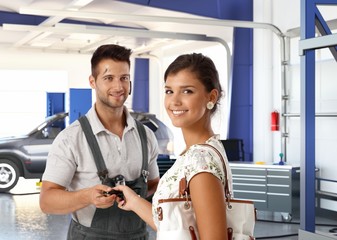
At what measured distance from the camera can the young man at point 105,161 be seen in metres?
2.26

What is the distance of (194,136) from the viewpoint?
1.73 m

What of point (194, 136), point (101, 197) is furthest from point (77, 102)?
point (194, 136)

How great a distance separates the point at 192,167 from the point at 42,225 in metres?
5.95

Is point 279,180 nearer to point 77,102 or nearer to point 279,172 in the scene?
point 279,172

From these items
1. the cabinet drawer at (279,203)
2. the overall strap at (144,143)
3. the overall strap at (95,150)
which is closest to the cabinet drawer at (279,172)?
the cabinet drawer at (279,203)

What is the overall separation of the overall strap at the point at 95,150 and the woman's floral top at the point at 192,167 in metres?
0.65

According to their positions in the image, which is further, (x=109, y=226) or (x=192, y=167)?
(x=109, y=226)

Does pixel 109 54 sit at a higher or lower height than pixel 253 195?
higher

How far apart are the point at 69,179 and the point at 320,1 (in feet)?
5.75

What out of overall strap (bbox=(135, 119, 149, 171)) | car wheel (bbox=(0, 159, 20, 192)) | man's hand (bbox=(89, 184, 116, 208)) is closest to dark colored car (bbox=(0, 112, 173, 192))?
car wheel (bbox=(0, 159, 20, 192))

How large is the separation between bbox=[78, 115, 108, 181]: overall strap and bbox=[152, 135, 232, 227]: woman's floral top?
25.6 inches

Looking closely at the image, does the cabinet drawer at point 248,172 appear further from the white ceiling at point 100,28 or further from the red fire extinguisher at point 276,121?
the white ceiling at point 100,28

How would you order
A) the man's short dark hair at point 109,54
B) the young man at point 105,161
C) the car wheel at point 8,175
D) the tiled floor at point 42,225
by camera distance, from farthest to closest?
1. the car wheel at point 8,175
2. the tiled floor at point 42,225
3. the man's short dark hair at point 109,54
4. the young man at point 105,161

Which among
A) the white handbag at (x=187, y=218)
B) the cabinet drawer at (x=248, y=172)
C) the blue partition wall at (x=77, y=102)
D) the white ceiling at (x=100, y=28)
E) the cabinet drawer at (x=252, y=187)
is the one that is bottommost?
the cabinet drawer at (x=252, y=187)
